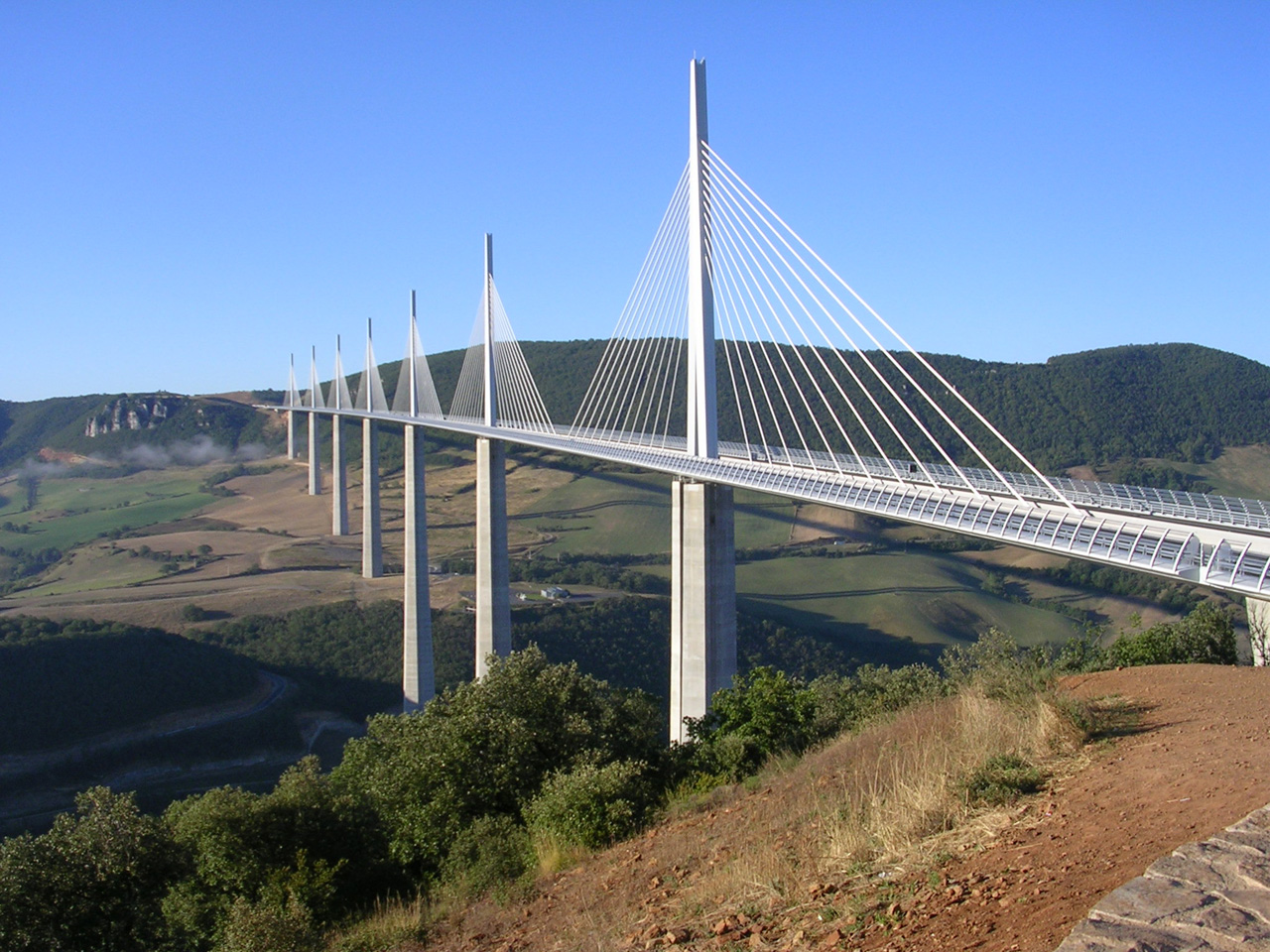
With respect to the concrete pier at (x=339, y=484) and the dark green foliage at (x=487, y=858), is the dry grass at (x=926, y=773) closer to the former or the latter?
the dark green foliage at (x=487, y=858)

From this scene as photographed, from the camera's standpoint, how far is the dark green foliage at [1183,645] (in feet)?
50.0

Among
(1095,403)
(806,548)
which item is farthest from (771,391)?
(1095,403)

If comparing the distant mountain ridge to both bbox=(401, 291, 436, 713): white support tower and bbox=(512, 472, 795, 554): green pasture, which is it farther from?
bbox=(401, 291, 436, 713): white support tower

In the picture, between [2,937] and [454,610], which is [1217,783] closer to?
[2,937]

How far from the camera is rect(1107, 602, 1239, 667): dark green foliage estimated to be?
1523 cm

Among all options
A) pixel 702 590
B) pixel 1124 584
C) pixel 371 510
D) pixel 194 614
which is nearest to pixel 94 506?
pixel 371 510

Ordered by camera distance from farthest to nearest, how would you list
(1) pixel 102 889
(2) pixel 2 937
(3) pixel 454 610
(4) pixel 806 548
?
1. (4) pixel 806 548
2. (3) pixel 454 610
3. (1) pixel 102 889
4. (2) pixel 2 937

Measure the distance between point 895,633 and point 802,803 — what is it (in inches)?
1675

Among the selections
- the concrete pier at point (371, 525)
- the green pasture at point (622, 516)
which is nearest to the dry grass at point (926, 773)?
the concrete pier at point (371, 525)

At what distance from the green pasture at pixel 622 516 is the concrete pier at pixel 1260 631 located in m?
46.1

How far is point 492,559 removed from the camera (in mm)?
38125

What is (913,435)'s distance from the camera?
5725 centimetres

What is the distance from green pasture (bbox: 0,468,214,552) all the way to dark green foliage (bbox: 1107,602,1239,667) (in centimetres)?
7798

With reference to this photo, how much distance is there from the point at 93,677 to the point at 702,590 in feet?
86.2
